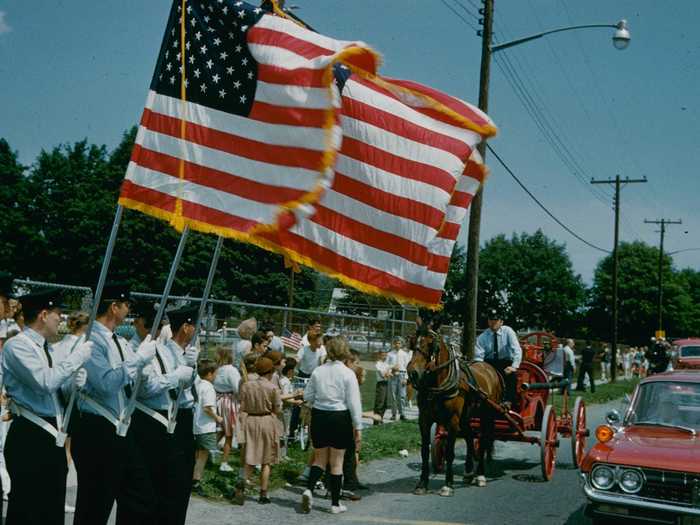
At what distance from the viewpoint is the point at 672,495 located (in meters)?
6.42

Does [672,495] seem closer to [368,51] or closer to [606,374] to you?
Answer: [368,51]

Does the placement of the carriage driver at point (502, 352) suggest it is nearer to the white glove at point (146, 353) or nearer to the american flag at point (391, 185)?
the american flag at point (391, 185)

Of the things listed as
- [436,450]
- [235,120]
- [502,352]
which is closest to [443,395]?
[436,450]

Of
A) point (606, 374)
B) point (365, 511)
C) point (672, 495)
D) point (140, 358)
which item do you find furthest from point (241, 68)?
point (606, 374)

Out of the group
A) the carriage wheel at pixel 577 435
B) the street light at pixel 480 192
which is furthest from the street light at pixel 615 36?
the carriage wheel at pixel 577 435

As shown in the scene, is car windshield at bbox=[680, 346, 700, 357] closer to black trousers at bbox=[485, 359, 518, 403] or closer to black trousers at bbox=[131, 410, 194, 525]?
black trousers at bbox=[485, 359, 518, 403]

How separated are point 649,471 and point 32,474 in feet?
15.6

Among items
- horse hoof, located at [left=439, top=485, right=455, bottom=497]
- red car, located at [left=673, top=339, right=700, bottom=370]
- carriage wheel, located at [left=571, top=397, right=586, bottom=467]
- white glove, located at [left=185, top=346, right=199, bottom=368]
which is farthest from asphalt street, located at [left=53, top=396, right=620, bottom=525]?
red car, located at [left=673, top=339, right=700, bottom=370]

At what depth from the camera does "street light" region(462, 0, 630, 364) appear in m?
17.0

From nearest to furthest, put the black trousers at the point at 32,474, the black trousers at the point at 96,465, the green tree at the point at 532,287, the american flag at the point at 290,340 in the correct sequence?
1. the black trousers at the point at 32,474
2. the black trousers at the point at 96,465
3. the american flag at the point at 290,340
4. the green tree at the point at 532,287

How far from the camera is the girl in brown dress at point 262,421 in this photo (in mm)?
9023

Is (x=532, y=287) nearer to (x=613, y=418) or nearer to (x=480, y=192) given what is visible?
(x=480, y=192)

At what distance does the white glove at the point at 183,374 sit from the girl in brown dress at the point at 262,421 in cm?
327

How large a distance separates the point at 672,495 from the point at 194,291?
48.7 metres
